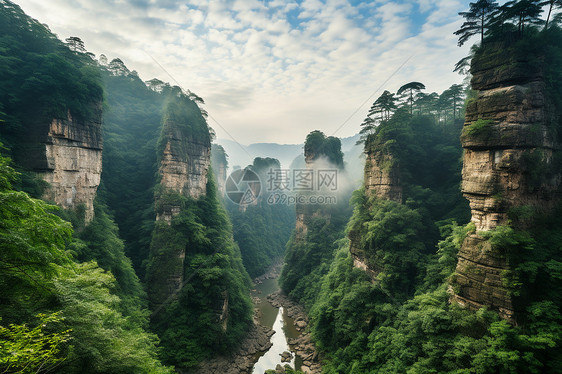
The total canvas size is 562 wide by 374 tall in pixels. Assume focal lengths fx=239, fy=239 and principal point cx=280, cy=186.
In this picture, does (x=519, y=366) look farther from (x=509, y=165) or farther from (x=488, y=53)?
(x=488, y=53)

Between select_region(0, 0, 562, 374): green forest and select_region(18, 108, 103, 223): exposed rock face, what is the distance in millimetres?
97

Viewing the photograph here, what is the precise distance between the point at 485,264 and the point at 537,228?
320 centimetres

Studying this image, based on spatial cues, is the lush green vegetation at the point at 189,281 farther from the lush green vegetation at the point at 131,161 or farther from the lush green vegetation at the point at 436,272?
the lush green vegetation at the point at 436,272

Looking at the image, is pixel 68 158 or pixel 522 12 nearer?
pixel 522 12

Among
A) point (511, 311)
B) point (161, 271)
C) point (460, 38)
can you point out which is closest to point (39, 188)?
point (161, 271)

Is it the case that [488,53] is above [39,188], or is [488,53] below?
above

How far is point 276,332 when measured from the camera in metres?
25.9

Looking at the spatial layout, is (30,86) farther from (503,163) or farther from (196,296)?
(503,163)

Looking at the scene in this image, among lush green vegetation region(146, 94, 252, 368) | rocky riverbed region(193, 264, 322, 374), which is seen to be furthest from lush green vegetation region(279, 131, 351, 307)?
lush green vegetation region(146, 94, 252, 368)

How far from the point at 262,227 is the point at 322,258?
24137 mm

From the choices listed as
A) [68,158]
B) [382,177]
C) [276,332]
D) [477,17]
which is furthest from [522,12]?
[276,332]

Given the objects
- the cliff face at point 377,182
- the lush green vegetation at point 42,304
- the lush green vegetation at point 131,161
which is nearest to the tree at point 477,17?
the cliff face at point 377,182

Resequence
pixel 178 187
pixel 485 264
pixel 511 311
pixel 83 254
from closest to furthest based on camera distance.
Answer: pixel 511 311
pixel 485 264
pixel 83 254
pixel 178 187

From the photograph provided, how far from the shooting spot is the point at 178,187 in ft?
80.3
